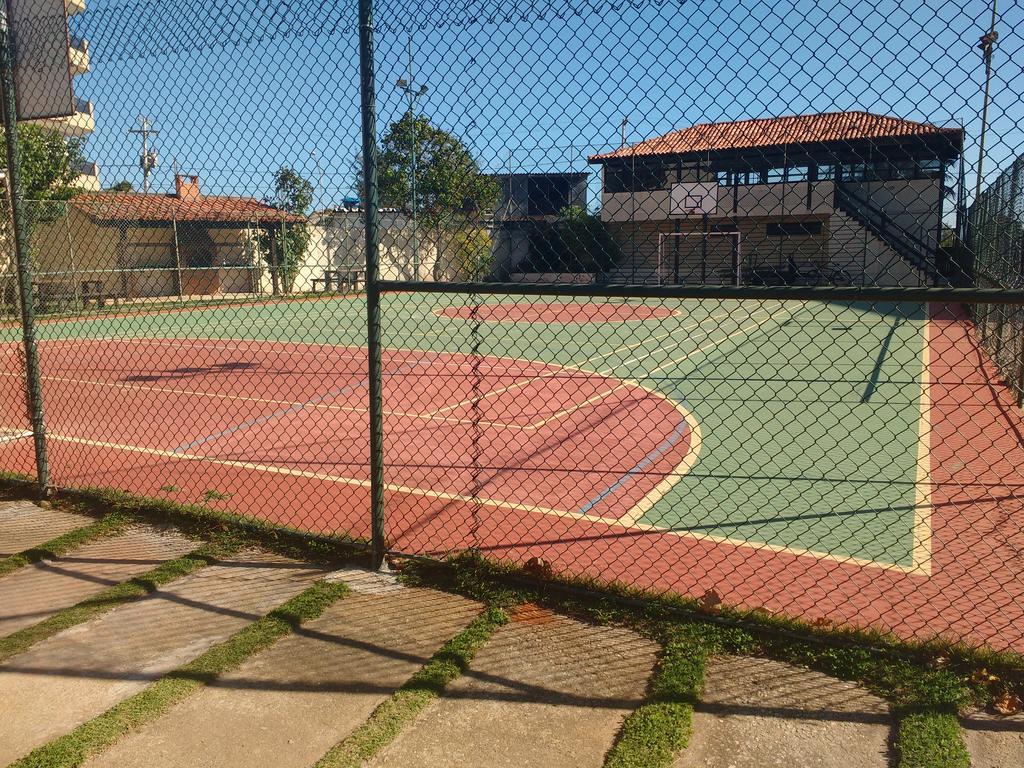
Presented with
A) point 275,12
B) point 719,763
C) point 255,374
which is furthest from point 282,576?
point 255,374

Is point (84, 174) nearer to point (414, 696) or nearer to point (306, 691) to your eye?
Answer: point (306, 691)

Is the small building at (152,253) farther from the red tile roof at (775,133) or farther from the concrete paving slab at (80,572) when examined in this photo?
the red tile roof at (775,133)

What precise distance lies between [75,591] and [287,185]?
11.5 feet

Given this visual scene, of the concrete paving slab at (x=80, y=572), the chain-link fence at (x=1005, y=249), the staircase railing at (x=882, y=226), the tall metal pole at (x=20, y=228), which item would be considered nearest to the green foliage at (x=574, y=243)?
the staircase railing at (x=882, y=226)

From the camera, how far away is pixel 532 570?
4168 mm

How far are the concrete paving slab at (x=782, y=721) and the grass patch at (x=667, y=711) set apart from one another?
0.05 meters

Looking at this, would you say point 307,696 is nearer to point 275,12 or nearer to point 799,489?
point 275,12

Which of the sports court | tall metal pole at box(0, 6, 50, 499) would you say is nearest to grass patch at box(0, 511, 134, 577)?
the sports court

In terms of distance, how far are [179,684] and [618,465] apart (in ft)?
14.5

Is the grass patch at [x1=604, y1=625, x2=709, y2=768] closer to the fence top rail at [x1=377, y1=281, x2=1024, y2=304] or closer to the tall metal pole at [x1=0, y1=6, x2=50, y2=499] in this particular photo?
the fence top rail at [x1=377, y1=281, x2=1024, y2=304]

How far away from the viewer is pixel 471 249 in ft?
15.7

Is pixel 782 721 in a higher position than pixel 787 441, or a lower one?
lower

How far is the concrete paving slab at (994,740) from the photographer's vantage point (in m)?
2.69

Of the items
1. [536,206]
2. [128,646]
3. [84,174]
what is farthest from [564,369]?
[84,174]
